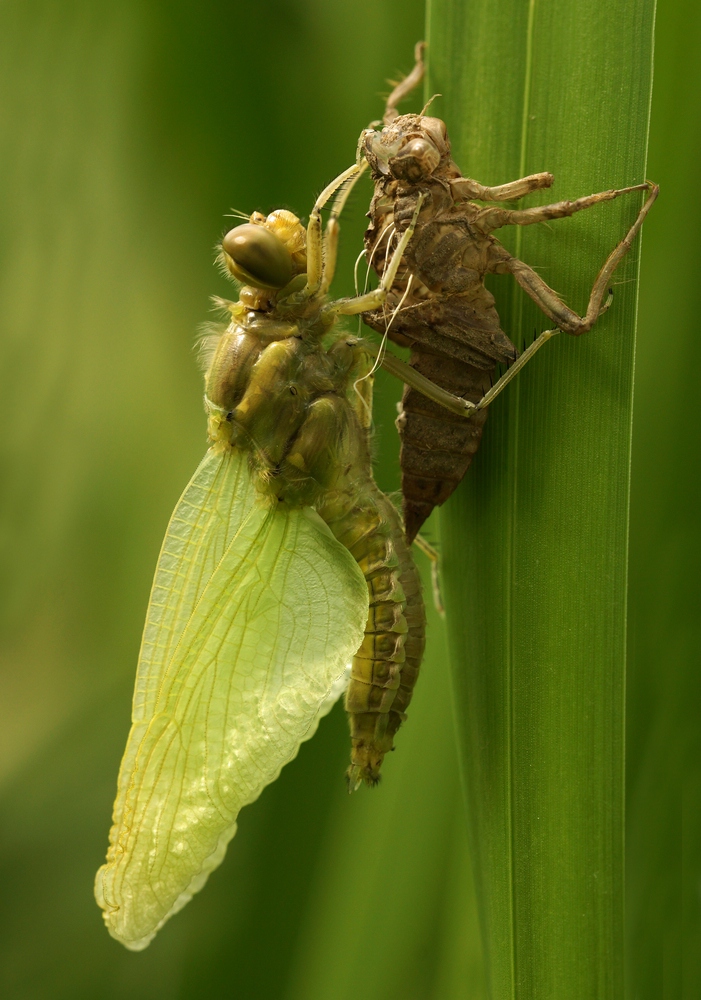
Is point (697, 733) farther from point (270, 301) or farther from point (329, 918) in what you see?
point (270, 301)

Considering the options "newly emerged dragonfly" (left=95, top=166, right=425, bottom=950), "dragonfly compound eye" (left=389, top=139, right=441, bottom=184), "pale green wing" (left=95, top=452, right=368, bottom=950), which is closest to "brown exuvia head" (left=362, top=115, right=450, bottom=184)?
"dragonfly compound eye" (left=389, top=139, right=441, bottom=184)

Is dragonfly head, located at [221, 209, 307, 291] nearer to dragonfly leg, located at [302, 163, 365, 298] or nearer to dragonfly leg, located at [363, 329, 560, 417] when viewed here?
dragonfly leg, located at [302, 163, 365, 298]

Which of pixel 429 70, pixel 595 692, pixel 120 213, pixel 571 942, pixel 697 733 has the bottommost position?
pixel 571 942

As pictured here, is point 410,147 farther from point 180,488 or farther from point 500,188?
point 180,488

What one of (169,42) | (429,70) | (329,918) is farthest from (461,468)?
(169,42)

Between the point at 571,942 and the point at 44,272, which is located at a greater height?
the point at 44,272

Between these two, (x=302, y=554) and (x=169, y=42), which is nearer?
(x=302, y=554)

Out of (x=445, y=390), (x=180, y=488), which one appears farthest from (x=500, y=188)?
(x=180, y=488)
